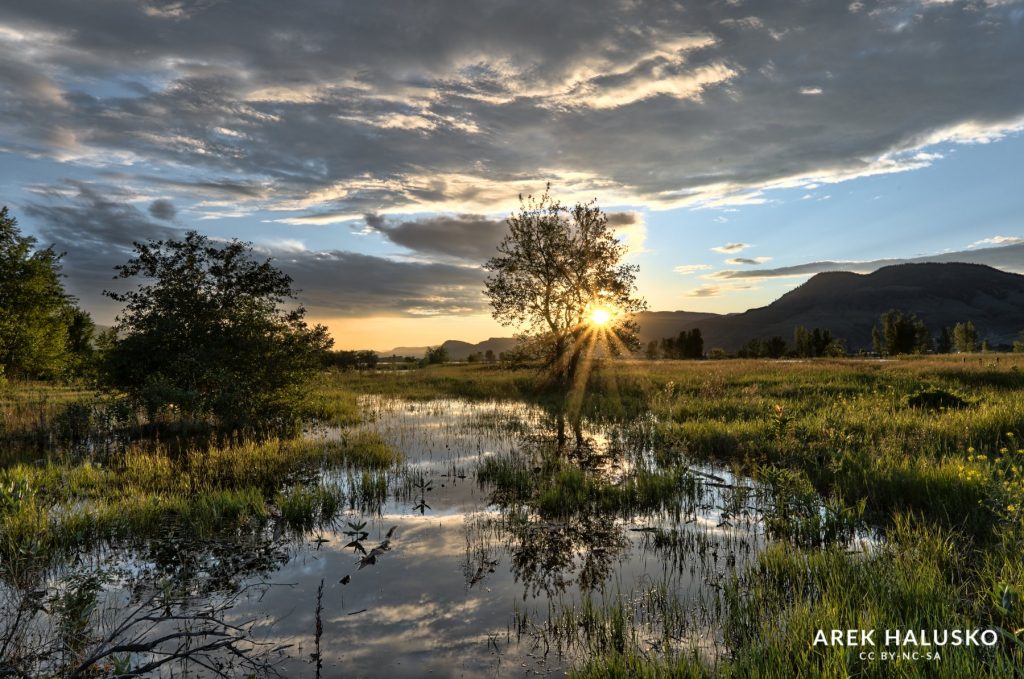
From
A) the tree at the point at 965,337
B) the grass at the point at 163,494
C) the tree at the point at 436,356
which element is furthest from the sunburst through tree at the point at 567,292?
the tree at the point at 965,337

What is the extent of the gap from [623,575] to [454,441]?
1200cm

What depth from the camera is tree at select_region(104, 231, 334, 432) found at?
19703 millimetres

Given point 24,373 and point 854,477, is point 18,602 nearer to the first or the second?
point 854,477

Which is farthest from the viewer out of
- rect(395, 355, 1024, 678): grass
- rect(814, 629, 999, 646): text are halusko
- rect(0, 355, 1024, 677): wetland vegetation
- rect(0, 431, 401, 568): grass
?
rect(0, 431, 401, 568): grass

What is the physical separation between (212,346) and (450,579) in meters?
17.3

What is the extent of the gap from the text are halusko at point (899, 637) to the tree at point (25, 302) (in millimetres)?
50434

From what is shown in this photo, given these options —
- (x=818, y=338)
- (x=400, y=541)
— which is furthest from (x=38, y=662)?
(x=818, y=338)

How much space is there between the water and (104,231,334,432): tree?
10.9 meters

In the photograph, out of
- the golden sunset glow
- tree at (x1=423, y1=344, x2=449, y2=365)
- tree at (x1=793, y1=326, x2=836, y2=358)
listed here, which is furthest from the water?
tree at (x1=793, y1=326, x2=836, y2=358)

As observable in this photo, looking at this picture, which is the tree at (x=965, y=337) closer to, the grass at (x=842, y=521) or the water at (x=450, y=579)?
the grass at (x=842, y=521)

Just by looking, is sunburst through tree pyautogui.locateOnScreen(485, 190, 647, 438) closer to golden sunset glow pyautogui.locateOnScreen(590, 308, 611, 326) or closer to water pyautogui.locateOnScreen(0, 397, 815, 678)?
golden sunset glow pyautogui.locateOnScreen(590, 308, 611, 326)

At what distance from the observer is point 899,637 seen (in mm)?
4684

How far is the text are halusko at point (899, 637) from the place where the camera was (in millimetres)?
4578

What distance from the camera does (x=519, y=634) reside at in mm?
5727
